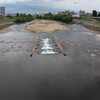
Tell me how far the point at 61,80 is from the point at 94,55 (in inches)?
364

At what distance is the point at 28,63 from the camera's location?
15.0m

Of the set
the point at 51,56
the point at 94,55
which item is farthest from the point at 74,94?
the point at 94,55

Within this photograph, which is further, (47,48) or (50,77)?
(47,48)

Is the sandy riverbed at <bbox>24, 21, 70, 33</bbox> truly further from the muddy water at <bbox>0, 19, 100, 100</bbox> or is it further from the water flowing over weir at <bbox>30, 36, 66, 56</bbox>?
the muddy water at <bbox>0, 19, 100, 100</bbox>

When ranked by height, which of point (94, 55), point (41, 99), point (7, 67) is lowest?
point (41, 99)

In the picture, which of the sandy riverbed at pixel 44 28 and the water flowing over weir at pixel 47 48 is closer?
the water flowing over weir at pixel 47 48

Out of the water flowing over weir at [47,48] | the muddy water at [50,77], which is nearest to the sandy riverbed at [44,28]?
the water flowing over weir at [47,48]

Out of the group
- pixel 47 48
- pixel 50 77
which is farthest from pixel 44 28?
pixel 50 77

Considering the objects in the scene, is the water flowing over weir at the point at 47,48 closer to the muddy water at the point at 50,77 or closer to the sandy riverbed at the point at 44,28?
the muddy water at the point at 50,77

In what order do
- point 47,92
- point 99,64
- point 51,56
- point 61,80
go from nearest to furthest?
1. point 47,92
2. point 61,80
3. point 99,64
4. point 51,56

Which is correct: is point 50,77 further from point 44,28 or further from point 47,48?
point 44,28

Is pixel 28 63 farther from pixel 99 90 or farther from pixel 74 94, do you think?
pixel 99 90

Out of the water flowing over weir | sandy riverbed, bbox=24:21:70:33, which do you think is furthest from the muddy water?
sandy riverbed, bbox=24:21:70:33

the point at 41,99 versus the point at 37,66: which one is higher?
the point at 37,66
